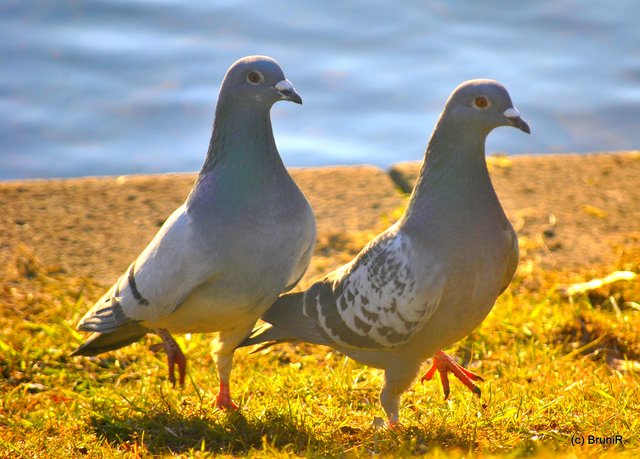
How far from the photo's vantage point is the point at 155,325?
436cm

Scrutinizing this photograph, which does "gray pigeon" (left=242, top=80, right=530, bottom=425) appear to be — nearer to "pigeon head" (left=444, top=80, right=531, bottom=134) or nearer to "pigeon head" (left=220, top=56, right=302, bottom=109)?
"pigeon head" (left=444, top=80, right=531, bottom=134)

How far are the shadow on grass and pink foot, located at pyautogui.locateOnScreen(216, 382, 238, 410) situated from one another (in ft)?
0.28

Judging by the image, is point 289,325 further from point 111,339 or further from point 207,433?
point 111,339

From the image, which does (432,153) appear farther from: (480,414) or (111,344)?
(111,344)

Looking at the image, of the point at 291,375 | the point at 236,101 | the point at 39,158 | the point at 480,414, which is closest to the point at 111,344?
the point at 291,375

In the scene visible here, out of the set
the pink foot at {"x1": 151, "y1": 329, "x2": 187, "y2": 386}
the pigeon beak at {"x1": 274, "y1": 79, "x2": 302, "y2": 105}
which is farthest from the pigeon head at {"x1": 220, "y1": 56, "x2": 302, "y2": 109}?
the pink foot at {"x1": 151, "y1": 329, "x2": 187, "y2": 386}

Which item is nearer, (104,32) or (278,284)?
(278,284)

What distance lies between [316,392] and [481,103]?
60.2 inches

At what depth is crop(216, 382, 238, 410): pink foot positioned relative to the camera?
4.38 metres

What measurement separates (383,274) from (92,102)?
5475 mm

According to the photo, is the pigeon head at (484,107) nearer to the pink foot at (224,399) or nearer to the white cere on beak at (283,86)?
the white cere on beak at (283,86)

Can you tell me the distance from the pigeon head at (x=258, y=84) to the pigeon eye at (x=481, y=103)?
709mm

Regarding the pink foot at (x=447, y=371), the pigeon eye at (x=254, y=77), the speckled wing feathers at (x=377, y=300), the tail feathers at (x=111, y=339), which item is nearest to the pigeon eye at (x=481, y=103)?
the speckled wing feathers at (x=377, y=300)

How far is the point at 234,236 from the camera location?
4.08m
